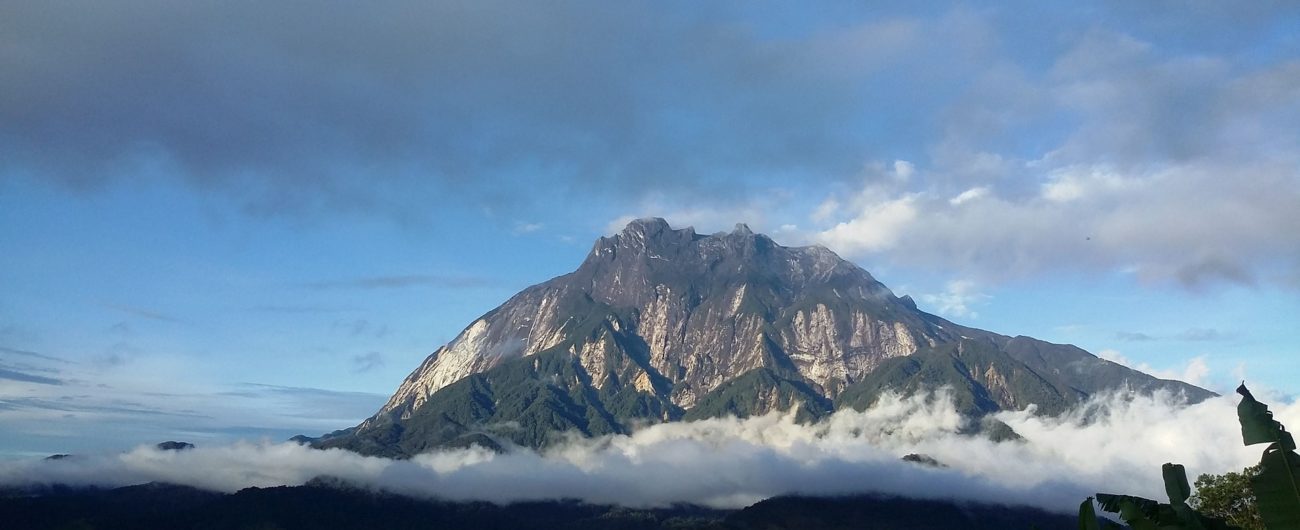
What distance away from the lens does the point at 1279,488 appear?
23172 millimetres

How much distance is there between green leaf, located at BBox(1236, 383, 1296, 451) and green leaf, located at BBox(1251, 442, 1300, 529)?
0.66ft

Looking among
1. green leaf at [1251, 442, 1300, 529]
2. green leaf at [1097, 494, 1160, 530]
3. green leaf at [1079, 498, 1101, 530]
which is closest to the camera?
green leaf at [1251, 442, 1300, 529]

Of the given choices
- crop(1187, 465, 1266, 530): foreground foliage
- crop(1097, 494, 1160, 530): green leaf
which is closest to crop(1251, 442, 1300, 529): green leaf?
crop(1097, 494, 1160, 530): green leaf


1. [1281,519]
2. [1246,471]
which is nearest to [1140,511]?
[1281,519]

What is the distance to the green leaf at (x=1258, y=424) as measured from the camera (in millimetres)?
23109

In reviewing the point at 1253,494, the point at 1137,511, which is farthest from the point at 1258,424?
the point at 1137,511

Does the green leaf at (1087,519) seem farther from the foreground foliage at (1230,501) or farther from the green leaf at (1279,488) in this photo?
the foreground foliage at (1230,501)

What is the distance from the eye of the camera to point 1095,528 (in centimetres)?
2883

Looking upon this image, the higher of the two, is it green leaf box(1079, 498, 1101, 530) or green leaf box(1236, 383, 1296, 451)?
green leaf box(1236, 383, 1296, 451)

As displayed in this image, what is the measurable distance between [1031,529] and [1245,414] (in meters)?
8.37

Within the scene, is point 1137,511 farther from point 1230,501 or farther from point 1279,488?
point 1230,501

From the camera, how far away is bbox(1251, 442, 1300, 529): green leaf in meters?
23.0

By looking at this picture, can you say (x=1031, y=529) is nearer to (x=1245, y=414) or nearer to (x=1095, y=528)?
(x=1095, y=528)

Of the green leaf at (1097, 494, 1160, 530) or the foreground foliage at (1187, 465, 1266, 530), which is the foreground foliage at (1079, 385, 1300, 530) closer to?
the green leaf at (1097, 494, 1160, 530)
